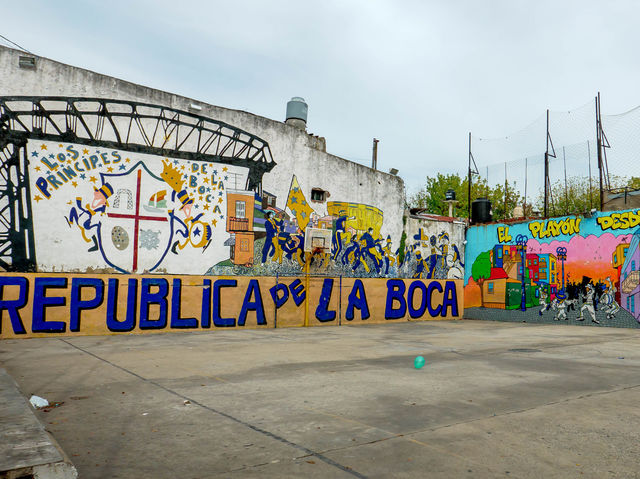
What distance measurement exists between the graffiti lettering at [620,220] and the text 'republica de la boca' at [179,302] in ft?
23.6

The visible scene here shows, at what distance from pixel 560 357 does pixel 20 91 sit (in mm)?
14076

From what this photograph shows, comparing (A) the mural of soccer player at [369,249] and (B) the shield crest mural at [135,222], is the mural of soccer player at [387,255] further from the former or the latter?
(B) the shield crest mural at [135,222]

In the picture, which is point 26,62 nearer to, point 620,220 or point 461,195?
point 620,220

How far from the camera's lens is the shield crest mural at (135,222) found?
12.9 metres

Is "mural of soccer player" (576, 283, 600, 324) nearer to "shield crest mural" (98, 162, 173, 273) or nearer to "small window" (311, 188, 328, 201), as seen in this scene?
"small window" (311, 188, 328, 201)

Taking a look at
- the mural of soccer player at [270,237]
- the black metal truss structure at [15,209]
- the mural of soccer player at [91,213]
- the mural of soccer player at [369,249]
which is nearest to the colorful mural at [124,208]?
the mural of soccer player at [91,213]

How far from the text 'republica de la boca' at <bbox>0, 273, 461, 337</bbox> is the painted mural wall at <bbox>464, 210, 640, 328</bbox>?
364 cm

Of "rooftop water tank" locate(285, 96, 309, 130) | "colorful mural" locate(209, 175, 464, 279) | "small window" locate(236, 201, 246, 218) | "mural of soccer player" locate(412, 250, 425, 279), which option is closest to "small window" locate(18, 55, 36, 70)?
"colorful mural" locate(209, 175, 464, 279)

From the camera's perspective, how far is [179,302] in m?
13.6

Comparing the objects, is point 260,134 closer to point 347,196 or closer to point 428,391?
point 347,196

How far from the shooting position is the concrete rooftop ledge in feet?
8.83

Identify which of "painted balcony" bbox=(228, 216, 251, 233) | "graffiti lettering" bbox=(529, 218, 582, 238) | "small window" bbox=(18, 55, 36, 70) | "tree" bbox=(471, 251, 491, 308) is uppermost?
"small window" bbox=(18, 55, 36, 70)

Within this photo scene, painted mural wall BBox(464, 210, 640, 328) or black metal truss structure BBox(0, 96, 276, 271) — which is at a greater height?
black metal truss structure BBox(0, 96, 276, 271)

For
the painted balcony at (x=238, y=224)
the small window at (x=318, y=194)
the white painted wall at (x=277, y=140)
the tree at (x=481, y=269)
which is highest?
the white painted wall at (x=277, y=140)
